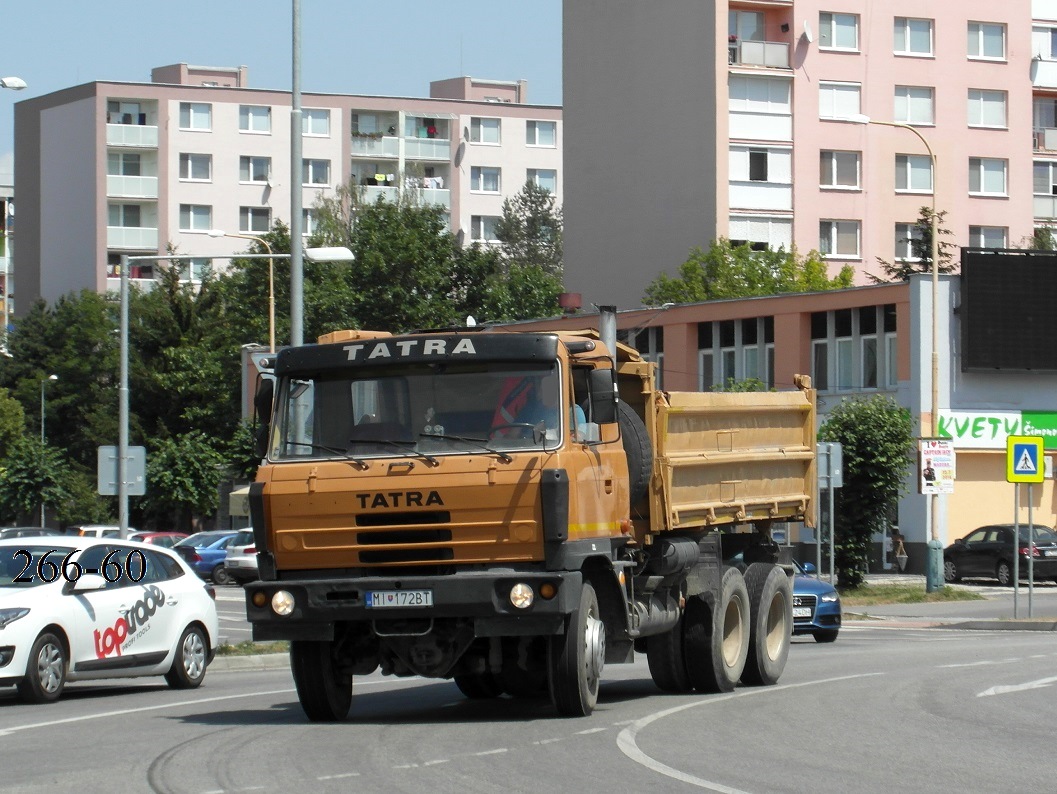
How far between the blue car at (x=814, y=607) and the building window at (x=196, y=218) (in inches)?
3118

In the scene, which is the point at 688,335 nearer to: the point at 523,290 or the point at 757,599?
the point at 523,290

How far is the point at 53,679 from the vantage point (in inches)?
632

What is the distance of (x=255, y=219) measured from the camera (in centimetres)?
10194

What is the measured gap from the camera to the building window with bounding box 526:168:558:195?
11054cm

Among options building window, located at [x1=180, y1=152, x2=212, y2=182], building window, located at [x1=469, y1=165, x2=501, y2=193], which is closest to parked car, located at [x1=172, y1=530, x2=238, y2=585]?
building window, located at [x1=180, y1=152, x2=212, y2=182]

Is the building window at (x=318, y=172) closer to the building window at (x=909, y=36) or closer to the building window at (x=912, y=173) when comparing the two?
the building window at (x=909, y=36)

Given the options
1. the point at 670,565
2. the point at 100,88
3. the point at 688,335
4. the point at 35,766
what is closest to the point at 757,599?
the point at 670,565

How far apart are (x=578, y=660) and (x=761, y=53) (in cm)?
5542

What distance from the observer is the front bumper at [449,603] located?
1261cm

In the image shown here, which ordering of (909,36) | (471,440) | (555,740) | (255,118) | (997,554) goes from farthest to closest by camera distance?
(255,118) → (909,36) → (997,554) → (471,440) → (555,740)

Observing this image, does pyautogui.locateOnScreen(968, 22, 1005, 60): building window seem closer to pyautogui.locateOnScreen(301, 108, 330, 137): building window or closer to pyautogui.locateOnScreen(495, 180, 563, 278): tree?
pyautogui.locateOnScreen(495, 180, 563, 278): tree

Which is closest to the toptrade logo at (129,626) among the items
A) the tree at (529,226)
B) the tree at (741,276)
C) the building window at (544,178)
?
the tree at (741,276)

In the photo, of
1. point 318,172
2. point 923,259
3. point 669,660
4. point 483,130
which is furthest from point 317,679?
point 483,130

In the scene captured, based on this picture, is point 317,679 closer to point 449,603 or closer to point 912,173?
point 449,603
